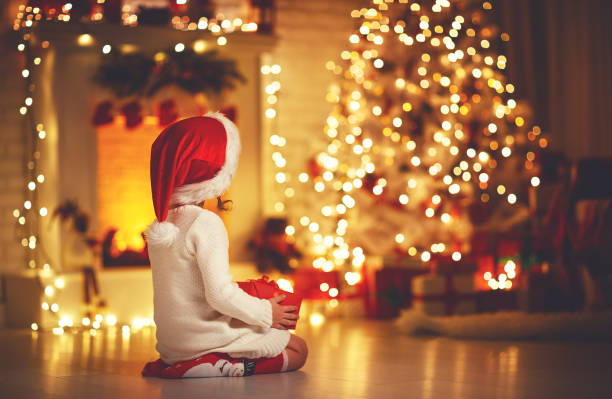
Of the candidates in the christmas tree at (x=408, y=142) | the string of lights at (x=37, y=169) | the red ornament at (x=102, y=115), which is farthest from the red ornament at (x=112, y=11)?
the christmas tree at (x=408, y=142)

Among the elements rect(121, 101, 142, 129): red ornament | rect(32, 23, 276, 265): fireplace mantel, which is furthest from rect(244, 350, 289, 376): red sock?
rect(121, 101, 142, 129): red ornament

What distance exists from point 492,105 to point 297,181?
1522mm

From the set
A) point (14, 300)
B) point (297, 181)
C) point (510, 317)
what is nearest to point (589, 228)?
point (510, 317)

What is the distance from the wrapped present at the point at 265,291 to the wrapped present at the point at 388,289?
2.27 meters

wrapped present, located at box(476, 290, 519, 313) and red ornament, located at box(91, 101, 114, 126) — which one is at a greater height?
red ornament, located at box(91, 101, 114, 126)

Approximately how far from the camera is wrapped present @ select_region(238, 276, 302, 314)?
3.30m

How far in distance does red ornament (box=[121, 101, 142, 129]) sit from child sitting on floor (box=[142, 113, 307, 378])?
263 centimetres

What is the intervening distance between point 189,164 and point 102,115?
2766mm

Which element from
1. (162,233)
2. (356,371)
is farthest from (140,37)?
(356,371)

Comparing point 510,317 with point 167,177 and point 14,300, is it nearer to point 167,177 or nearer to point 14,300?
point 167,177

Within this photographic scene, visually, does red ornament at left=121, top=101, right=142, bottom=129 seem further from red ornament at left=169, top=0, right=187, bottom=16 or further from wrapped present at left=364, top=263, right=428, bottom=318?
wrapped present at left=364, top=263, right=428, bottom=318

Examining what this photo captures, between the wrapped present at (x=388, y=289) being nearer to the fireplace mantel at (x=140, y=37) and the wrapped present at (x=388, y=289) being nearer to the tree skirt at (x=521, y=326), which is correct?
the tree skirt at (x=521, y=326)

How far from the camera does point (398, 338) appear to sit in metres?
4.60

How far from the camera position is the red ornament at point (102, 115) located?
577cm
